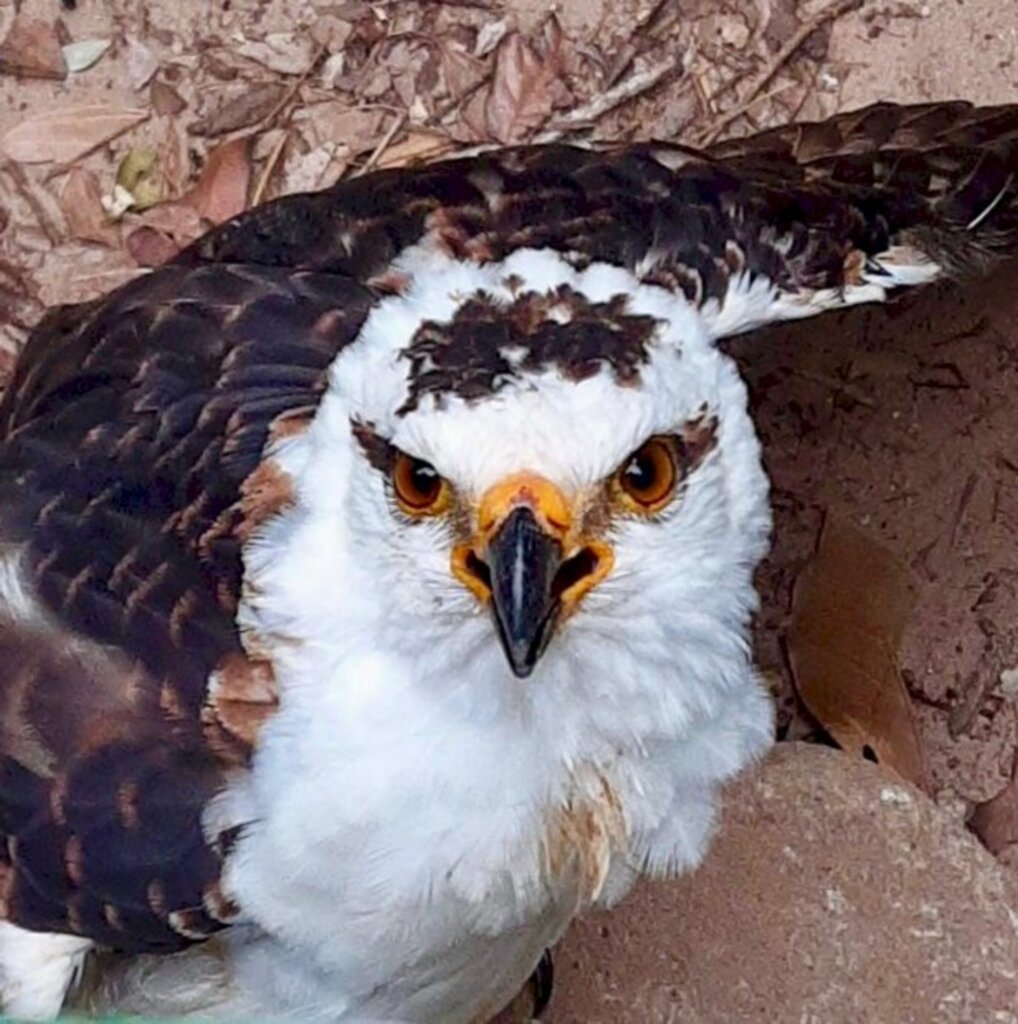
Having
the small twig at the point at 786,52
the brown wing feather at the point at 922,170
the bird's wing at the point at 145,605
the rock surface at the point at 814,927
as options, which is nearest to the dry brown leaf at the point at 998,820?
the rock surface at the point at 814,927

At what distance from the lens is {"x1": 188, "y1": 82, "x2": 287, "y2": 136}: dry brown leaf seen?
4832mm

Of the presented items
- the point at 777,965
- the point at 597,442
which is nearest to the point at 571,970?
the point at 777,965

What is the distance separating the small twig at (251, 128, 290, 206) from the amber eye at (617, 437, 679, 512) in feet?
7.63

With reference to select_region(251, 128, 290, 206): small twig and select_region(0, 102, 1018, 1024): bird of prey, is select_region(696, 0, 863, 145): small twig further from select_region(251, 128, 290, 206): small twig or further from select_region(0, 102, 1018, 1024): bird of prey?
select_region(0, 102, 1018, 1024): bird of prey

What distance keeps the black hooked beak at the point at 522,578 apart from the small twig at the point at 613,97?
2464 mm

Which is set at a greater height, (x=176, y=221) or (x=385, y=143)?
(x=385, y=143)

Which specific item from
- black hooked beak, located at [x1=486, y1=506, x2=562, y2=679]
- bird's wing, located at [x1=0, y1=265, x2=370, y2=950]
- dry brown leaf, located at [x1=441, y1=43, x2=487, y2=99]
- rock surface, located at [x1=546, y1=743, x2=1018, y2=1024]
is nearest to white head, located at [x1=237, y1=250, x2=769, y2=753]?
black hooked beak, located at [x1=486, y1=506, x2=562, y2=679]

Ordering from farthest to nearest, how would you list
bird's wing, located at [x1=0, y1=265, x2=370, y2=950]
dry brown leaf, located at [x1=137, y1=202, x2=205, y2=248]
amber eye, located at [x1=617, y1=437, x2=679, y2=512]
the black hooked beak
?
dry brown leaf, located at [x1=137, y1=202, x2=205, y2=248] → bird's wing, located at [x1=0, y1=265, x2=370, y2=950] → amber eye, located at [x1=617, y1=437, x2=679, y2=512] → the black hooked beak

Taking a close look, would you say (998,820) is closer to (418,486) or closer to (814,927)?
(814,927)

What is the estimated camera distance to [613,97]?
15.9 ft

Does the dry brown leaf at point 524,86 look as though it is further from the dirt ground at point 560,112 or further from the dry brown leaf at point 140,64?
the dry brown leaf at point 140,64

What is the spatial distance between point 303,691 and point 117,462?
0.59 m

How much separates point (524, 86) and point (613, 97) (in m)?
0.20

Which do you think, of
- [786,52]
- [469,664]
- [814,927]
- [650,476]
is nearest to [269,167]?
[786,52]
